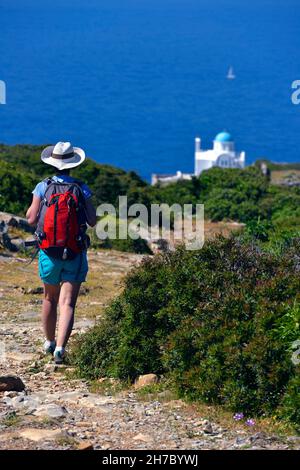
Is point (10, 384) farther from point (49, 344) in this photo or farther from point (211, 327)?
point (211, 327)

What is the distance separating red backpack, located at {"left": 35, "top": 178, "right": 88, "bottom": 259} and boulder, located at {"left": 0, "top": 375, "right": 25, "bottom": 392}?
41.2 inches

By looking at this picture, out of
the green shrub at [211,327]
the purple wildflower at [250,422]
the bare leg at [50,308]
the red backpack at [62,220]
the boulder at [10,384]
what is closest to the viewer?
the purple wildflower at [250,422]

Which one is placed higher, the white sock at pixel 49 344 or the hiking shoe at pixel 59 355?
the white sock at pixel 49 344

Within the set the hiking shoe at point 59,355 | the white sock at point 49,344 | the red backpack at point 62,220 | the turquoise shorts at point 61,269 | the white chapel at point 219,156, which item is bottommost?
the hiking shoe at point 59,355

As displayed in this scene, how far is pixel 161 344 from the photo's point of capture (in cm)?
765

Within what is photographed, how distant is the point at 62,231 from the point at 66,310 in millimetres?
669

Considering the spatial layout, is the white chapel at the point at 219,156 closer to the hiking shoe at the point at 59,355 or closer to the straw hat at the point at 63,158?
the straw hat at the point at 63,158

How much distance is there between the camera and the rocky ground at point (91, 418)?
6.15 m

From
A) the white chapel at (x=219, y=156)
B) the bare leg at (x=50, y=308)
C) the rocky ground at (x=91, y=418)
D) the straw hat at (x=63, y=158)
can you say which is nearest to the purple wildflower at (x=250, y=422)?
the rocky ground at (x=91, y=418)

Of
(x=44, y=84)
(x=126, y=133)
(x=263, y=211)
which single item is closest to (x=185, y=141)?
(x=126, y=133)

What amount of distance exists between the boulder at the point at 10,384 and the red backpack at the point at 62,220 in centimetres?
105

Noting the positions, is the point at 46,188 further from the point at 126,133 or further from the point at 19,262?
the point at 126,133

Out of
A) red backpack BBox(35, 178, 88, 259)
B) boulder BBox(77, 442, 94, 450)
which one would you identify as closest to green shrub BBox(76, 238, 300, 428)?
red backpack BBox(35, 178, 88, 259)

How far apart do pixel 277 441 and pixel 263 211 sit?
17082mm
